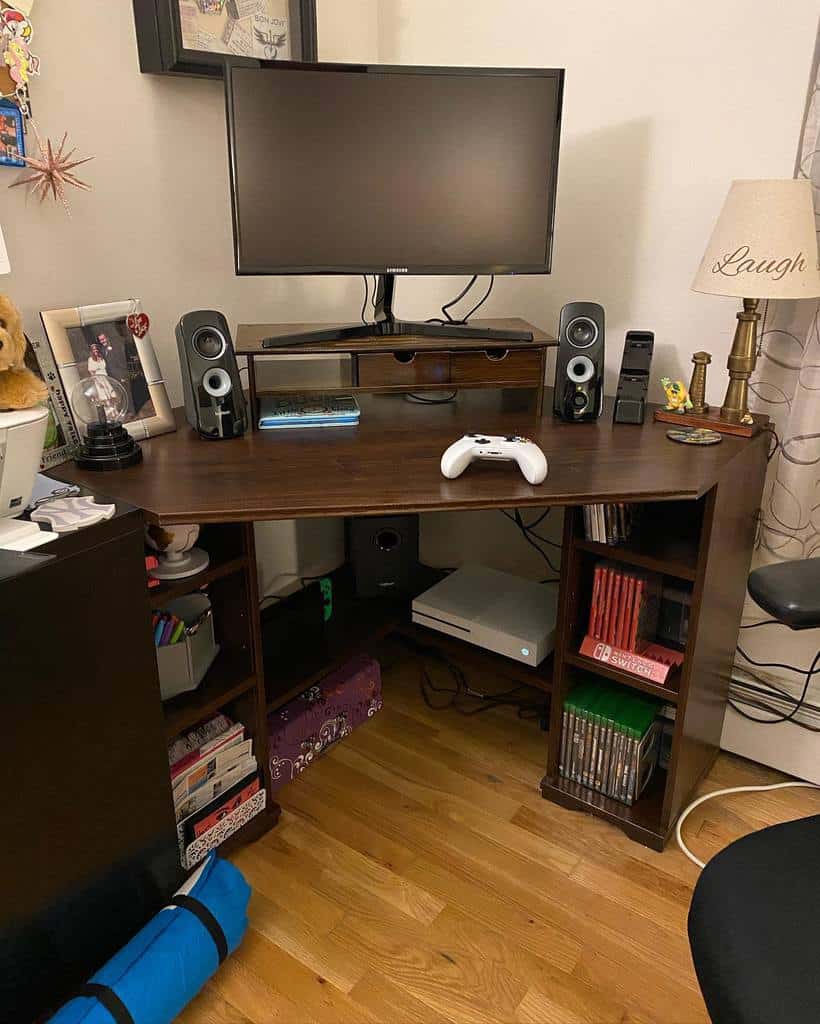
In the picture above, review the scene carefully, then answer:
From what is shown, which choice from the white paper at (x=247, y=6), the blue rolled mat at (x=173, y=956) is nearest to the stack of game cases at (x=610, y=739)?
the blue rolled mat at (x=173, y=956)

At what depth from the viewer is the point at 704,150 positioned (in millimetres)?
1564

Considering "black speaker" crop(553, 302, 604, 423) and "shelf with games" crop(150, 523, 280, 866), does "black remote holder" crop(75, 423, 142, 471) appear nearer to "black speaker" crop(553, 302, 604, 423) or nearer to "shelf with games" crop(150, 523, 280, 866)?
"shelf with games" crop(150, 523, 280, 866)

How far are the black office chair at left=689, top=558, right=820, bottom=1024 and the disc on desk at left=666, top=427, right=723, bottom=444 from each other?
0.51 m

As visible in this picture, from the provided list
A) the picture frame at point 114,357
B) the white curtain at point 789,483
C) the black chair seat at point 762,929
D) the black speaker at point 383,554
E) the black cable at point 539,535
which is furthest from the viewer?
the black cable at point 539,535

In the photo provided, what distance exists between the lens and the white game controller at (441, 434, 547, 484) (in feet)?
3.90

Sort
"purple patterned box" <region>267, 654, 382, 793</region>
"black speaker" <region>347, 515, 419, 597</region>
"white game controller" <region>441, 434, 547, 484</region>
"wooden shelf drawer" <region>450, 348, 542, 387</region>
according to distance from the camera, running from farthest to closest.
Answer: "black speaker" <region>347, 515, 419, 597</region>
"purple patterned box" <region>267, 654, 382, 793</region>
"wooden shelf drawer" <region>450, 348, 542, 387</region>
"white game controller" <region>441, 434, 547, 484</region>

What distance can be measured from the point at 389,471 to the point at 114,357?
1.82 ft

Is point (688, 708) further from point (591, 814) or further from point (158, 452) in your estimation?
point (158, 452)

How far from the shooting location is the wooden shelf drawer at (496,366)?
5.00 feet

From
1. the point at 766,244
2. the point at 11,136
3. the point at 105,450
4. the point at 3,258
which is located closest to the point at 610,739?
the point at 766,244

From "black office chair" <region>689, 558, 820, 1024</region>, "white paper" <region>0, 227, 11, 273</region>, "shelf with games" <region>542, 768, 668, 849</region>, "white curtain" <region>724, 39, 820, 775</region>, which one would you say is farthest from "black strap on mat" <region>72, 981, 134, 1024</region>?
"white curtain" <region>724, 39, 820, 775</region>

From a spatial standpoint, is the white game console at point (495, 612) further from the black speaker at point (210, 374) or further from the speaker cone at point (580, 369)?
the black speaker at point (210, 374)

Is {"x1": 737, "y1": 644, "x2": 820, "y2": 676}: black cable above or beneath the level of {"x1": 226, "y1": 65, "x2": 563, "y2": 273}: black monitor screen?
beneath

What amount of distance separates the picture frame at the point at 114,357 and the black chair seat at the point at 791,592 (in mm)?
1046
